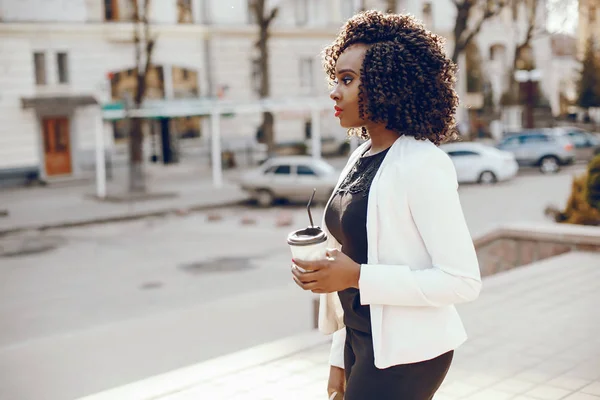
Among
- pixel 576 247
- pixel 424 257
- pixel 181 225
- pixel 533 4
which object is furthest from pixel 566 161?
pixel 424 257

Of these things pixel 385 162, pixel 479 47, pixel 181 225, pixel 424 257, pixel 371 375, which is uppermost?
pixel 479 47

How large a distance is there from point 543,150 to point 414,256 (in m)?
28.2

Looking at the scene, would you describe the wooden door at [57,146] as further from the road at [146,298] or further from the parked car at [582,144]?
the parked car at [582,144]

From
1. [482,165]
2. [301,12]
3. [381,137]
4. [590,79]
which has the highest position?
[301,12]

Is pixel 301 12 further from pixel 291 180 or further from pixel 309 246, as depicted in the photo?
pixel 309 246

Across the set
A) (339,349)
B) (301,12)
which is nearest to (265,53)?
(301,12)

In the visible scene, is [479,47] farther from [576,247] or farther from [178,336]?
[178,336]

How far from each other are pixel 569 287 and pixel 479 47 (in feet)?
142

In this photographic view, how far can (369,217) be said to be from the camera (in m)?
2.66

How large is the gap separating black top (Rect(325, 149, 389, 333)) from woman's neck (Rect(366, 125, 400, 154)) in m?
0.03

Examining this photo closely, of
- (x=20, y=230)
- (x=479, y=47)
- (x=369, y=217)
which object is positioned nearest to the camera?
(x=369, y=217)

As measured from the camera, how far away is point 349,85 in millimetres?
2807

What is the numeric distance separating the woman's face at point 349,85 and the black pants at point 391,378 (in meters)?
0.81

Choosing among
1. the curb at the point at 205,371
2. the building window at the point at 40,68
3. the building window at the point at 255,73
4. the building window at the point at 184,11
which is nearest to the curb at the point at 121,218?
the building window at the point at 40,68
